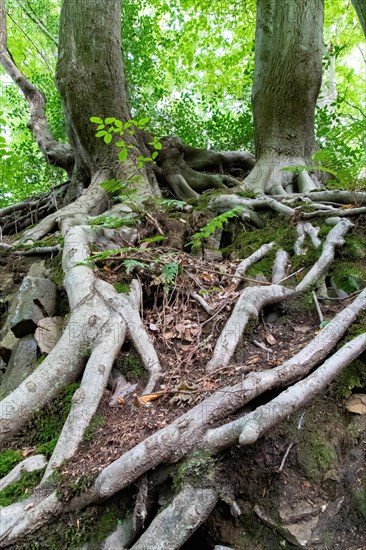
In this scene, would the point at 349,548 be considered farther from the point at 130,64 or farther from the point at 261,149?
the point at 130,64

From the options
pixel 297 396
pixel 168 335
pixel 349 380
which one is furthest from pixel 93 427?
pixel 349 380

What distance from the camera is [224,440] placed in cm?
176

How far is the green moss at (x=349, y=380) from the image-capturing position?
7.04ft

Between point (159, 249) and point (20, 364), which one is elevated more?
point (159, 249)

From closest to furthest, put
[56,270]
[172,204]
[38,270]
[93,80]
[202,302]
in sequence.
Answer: [202,302], [56,270], [38,270], [172,204], [93,80]

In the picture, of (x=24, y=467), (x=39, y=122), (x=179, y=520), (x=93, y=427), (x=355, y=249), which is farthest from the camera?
(x=39, y=122)

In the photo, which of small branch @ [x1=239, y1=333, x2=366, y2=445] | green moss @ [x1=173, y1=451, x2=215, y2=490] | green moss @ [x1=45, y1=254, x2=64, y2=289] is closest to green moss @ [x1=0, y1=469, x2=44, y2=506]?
green moss @ [x1=173, y1=451, x2=215, y2=490]

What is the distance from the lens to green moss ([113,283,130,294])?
315 centimetres

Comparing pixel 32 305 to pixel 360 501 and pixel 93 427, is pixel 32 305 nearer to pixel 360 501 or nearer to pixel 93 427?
pixel 93 427

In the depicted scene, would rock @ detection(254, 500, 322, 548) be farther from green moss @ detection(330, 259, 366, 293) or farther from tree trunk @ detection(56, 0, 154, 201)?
tree trunk @ detection(56, 0, 154, 201)

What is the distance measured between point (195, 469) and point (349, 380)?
1.04 meters

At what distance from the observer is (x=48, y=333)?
316 cm

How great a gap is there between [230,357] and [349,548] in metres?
1.20

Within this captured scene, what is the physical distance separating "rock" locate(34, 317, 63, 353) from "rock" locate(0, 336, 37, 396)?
0.38 feet
